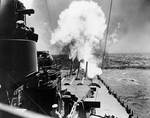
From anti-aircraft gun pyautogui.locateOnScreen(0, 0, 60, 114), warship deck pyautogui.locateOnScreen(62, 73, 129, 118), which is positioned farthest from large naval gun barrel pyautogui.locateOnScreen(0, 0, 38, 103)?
warship deck pyautogui.locateOnScreen(62, 73, 129, 118)

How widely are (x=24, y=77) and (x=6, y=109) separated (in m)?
6.10

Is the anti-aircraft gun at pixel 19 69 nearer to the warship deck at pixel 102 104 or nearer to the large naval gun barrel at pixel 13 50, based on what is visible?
the large naval gun barrel at pixel 13 50

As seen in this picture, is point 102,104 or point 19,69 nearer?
point 19,69

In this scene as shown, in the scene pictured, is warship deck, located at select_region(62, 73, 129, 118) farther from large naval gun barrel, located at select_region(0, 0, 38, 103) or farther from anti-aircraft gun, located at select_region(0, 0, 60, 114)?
large naval gun barrel, located at select_region(0, 0, 38, 103)

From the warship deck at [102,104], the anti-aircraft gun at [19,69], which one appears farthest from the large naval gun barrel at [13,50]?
the warship deck at [102,104]

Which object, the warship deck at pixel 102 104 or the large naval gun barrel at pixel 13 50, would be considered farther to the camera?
the warship deck at pixel 102 104

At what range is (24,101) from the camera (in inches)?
346

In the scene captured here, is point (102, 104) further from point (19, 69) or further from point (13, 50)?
point (13, 50)

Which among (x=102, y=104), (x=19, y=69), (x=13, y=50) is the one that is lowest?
(x=102, y=104)

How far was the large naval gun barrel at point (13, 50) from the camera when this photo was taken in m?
7.09

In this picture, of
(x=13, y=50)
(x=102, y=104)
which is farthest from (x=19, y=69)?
(x=102, y=104)

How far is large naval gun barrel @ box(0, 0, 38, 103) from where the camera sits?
709cm

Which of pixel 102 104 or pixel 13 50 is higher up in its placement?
pixel 13 50

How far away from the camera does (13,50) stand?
24.1ft
